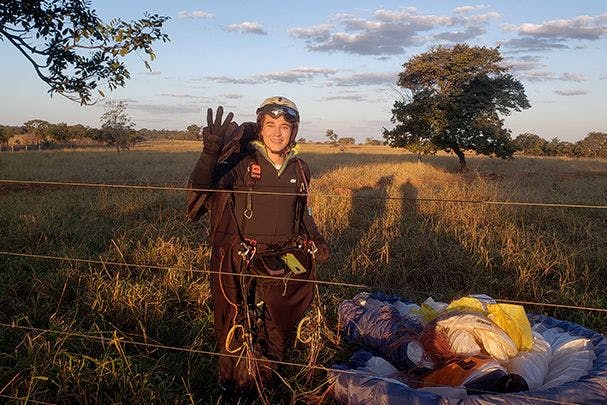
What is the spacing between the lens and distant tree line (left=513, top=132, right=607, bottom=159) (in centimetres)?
4675

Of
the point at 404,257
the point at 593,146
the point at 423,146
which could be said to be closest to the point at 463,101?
the point at 423,146

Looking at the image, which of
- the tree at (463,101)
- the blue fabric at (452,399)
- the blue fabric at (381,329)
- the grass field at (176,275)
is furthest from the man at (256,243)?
the tree at (463,101)

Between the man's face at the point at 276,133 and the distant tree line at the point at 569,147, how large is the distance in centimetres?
4660

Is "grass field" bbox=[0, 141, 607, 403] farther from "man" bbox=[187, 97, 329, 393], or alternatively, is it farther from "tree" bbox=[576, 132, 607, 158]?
"tree" bbox=[576, 132, 607, 158]

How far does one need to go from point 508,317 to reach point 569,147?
2078 inches

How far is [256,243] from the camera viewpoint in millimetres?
2941

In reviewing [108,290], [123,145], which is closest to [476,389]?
[108,290]

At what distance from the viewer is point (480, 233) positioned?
6227 millimetres

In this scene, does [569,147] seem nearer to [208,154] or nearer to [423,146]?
[423,146]

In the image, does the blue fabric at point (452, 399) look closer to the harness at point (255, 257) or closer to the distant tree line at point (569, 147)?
the harness at point (255, 257)

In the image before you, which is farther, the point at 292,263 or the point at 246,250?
the point at 292,263

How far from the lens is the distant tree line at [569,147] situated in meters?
46.8

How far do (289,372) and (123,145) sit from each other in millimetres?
35016

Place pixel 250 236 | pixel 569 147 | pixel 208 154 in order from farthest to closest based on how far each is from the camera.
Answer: pixel 569 147 < pixel 250 236 < pixel 208 154
